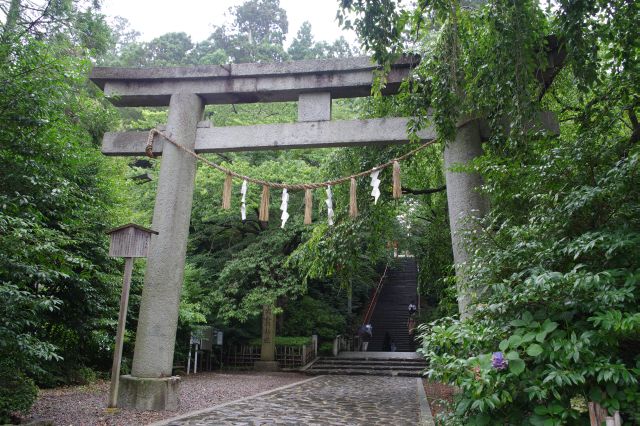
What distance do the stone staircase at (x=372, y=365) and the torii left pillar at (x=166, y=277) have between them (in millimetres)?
10717

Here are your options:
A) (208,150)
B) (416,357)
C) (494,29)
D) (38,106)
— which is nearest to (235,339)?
(416,357)

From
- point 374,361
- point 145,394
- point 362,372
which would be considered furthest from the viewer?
point 374,361

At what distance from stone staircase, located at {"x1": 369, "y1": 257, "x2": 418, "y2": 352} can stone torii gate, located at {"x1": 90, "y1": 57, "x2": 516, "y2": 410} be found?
17.7 m

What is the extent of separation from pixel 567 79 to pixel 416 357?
41.3ft

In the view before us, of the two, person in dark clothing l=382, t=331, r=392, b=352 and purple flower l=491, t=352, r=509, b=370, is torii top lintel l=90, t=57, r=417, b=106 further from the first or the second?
person in dark clothing l=382, t=331, r=392, b=352

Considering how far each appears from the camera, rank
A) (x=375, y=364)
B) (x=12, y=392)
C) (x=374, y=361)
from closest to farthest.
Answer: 1. (x=12, y=392)
2. (x=375, y=364)
3. (x=374, y=361)

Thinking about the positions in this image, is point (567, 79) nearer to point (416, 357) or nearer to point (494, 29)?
point (494, 29)

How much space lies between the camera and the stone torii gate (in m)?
7.70

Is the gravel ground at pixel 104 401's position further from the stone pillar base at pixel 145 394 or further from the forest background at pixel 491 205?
the forest background at pixel 491 205

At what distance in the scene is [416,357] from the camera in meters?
19.1

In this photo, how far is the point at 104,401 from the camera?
28.2ft

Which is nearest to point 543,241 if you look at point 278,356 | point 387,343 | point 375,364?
point 375,364

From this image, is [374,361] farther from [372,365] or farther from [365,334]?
[365,334]

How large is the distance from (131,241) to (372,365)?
13.0 metres
